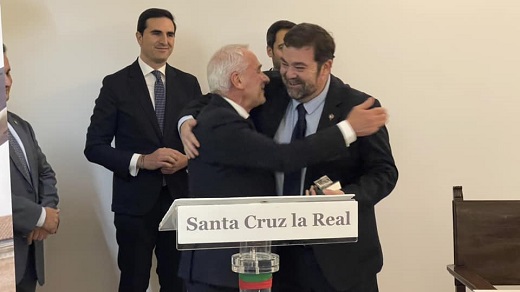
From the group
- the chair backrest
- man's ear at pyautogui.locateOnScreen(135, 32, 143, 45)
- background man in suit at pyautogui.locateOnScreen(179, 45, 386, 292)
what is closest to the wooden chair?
the chair backrest

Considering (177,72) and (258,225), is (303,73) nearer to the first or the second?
(258,225)

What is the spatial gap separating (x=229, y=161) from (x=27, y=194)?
104cm

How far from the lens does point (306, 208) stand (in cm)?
112

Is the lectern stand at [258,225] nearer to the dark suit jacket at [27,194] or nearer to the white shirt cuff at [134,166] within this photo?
the dark suit jacket at [27,194]

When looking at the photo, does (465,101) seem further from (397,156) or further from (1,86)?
(1,86)

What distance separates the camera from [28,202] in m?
2.31

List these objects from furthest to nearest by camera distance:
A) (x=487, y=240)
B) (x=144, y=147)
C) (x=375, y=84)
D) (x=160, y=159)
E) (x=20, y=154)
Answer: (x=375, y=84) → (x=144, y=147) → (x=160, y=159) → (x=20, y=154) → (x=487, y=240)

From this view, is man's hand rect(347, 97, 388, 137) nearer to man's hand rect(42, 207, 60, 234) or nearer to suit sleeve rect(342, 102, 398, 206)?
suit sleeve rect(342, 102, 398, 206)

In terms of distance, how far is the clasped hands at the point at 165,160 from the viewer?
2570 mm

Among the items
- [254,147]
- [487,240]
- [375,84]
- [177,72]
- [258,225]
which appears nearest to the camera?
[258,225]

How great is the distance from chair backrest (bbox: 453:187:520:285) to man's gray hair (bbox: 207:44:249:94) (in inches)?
38.6

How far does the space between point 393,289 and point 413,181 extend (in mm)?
564

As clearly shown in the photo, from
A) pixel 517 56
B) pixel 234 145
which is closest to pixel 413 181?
pixel 517 56

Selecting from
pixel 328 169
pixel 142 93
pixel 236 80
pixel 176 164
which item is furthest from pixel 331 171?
pixel 142 93
